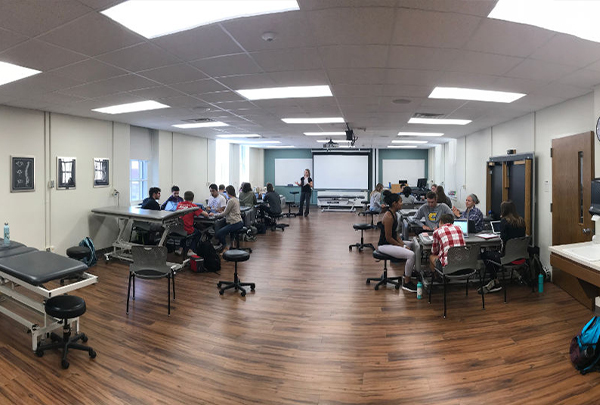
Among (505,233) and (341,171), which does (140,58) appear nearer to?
(505,233)

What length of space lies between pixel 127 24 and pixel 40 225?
481 cm

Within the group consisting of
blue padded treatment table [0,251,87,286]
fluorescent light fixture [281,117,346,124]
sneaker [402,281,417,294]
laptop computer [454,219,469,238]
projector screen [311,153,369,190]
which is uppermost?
fluorescent light fixture [281,117,346,124]

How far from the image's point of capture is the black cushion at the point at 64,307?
2897mm

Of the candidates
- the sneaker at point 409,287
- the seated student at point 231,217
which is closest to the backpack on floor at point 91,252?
the seated student at point 231,217

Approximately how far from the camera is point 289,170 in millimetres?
16172

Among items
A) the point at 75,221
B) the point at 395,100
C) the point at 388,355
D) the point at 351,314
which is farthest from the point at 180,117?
the point at 388,355

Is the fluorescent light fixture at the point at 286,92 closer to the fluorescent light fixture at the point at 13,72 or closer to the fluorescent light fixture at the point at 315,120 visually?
the fluorescent light fixture at the point at 315,120

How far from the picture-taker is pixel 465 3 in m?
2.12

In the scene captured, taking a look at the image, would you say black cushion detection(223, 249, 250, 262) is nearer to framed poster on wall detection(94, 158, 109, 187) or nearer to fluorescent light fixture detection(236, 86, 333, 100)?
fluorescent light fixture detection(236, 86, 333, 100)

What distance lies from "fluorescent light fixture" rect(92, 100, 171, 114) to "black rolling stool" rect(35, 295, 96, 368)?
127 inches

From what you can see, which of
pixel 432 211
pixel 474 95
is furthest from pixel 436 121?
pixel 474 95

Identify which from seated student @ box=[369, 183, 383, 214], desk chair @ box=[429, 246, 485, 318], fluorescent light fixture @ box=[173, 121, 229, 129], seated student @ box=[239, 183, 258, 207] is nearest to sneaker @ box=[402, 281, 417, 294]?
desk chair @ box=[429, 246, 485, 318]

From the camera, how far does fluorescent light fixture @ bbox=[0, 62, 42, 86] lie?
3469 millimetres

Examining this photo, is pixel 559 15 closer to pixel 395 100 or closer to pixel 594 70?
pixel 594 70
